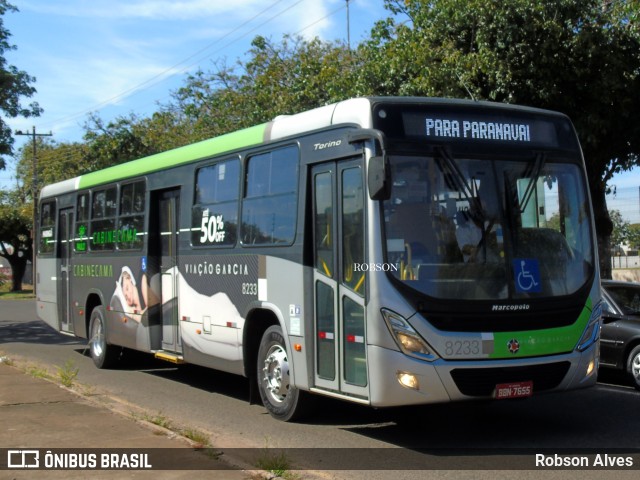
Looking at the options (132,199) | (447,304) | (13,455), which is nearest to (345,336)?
(447,304)

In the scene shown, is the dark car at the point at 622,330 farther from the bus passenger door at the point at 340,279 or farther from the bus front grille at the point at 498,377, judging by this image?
the bus passenger door at the point at 340,279

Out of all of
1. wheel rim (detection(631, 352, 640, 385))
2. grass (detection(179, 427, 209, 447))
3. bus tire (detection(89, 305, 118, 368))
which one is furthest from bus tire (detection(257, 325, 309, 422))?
bus tire (detection(89, 305, 118, 368))

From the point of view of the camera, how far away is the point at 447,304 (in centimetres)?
724

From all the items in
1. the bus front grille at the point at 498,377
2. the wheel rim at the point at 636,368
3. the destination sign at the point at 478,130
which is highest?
the destination sign at the point at 478,130

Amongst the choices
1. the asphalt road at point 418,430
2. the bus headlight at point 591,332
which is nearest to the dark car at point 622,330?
the asphalt road at point 418,430

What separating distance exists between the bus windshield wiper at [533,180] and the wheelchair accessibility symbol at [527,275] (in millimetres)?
509

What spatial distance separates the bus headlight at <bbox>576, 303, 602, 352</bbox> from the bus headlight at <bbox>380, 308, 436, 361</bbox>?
5.56ft

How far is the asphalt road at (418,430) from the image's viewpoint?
22.9 feet

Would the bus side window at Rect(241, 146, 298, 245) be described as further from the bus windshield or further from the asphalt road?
the asphalt road

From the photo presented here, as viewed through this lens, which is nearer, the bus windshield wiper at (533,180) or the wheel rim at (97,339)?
the bus windshield wiper at (533,180)

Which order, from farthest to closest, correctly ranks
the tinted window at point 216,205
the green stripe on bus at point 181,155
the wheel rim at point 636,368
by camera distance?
1. the wheel rim at point 636,368
2. the tinted window at point 216,205
3. the green stripe on bus at point 181,155

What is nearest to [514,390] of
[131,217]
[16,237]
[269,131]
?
[269,131]

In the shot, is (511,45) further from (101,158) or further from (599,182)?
(101,158)

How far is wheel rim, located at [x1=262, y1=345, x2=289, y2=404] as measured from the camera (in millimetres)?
8867
